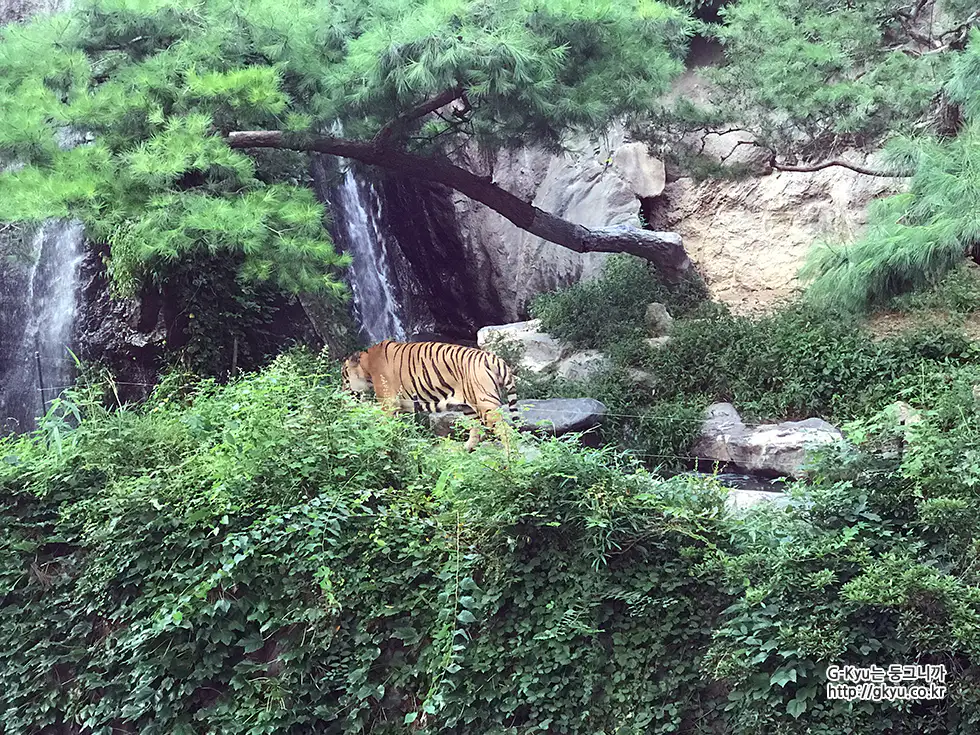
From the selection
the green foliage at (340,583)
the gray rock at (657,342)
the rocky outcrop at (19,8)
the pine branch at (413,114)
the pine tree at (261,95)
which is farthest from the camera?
the rocky outcrop at (19,8)

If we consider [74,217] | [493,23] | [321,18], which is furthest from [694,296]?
[74,217]

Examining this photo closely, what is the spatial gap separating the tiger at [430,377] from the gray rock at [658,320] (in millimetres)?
1995

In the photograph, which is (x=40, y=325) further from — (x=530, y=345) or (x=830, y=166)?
(x=830, y=166)

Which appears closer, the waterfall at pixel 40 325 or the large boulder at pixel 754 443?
the large boulder at pixel 754 443

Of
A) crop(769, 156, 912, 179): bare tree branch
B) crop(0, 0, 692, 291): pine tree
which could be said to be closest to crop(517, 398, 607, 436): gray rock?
crop(0, 0, 692, 291): pine tree

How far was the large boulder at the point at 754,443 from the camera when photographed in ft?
23.7

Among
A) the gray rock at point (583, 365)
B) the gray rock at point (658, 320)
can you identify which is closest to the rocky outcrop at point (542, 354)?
the gray rock at point (583, 365)

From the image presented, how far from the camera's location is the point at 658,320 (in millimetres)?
9430

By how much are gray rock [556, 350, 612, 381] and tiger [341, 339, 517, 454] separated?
3.07 ft

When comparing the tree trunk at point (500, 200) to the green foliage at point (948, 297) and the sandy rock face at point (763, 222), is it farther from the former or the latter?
the green foliage at point (948, 297)

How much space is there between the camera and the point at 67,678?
4.95 m

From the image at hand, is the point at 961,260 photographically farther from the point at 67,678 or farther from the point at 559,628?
the point at 67,678

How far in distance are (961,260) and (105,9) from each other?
7.52m

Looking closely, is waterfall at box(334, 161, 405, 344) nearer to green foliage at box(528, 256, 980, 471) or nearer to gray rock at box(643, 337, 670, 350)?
green foliage at box(528, 256, 980, 471)
